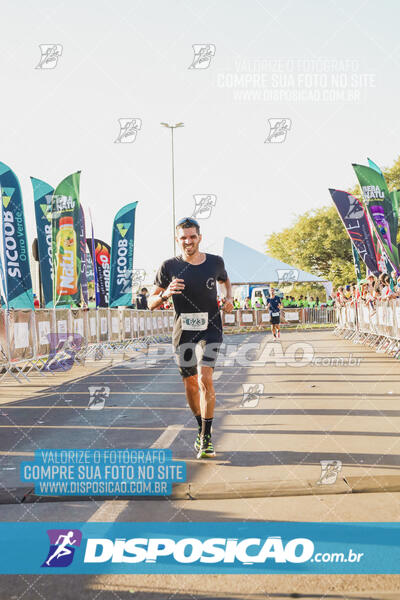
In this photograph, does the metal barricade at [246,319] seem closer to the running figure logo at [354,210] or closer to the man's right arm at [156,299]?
the running figure logo at [354,210]

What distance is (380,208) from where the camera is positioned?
69.8ft

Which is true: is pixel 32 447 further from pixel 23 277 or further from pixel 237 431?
pixel 23 277

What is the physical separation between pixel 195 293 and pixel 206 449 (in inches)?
54.8

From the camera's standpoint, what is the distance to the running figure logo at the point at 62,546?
11.6 ft

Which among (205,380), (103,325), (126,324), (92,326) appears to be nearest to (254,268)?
(126,324)

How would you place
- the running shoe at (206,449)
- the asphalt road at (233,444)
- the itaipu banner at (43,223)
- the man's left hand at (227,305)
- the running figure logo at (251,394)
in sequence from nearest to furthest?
the asphalt road at (233,444) < the running shoe at (206,449) < the man's left hand at (227,305) < the running figure logo at (251,394) < the itaipu banner at (43,223)

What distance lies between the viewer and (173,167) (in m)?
50.3

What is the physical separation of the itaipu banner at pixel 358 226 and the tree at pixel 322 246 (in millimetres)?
39985

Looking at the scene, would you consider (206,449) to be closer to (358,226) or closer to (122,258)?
(122,258)

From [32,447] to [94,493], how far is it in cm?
206

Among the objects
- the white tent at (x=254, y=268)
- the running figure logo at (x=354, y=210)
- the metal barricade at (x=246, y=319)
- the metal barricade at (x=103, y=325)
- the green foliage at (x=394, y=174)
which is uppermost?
the green foliage at (x=394, y=174)

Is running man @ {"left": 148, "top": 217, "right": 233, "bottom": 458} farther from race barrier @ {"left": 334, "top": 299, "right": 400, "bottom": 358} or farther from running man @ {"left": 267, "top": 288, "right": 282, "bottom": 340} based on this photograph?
running man @ {"left": 267, "top": 288, "right": 282, "bottom": 340}

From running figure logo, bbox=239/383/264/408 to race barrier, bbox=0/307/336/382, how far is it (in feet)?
14.9

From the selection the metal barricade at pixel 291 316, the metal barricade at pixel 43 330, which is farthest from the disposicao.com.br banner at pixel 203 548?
the metal barricade at pixel 291 316
